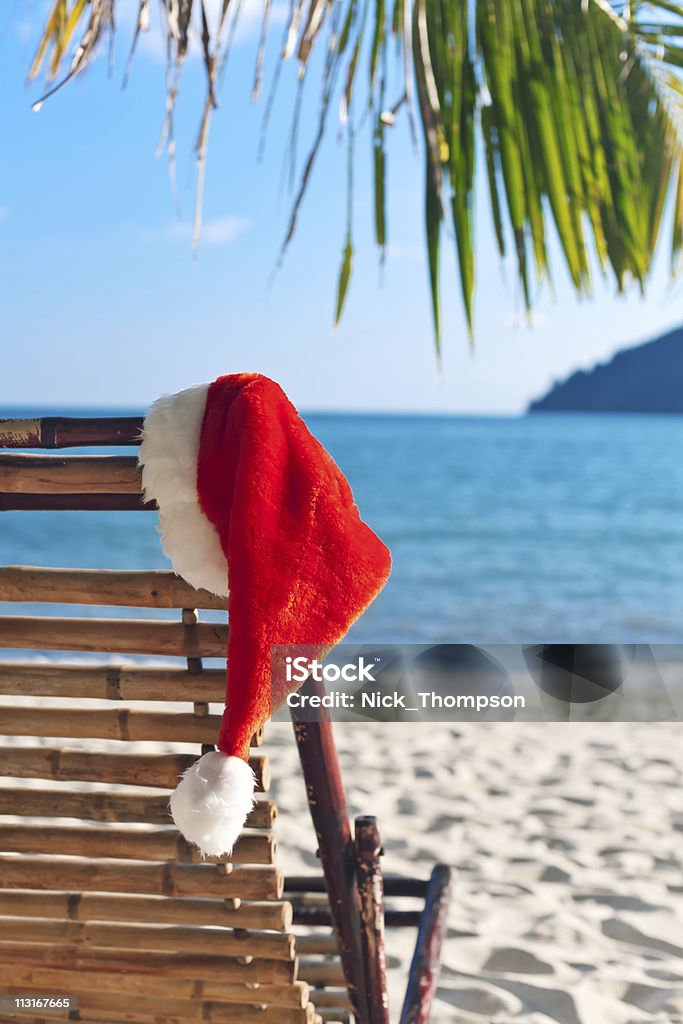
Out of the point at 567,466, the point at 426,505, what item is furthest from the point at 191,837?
the point at 567,466

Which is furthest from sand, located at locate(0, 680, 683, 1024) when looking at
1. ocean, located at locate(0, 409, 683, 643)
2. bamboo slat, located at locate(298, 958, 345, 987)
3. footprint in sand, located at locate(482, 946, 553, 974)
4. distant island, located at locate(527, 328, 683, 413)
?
distant island, located at locate(527, 328, 683, 413)

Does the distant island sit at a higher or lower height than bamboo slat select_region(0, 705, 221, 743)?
higher

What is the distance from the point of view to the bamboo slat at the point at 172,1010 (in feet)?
3.44

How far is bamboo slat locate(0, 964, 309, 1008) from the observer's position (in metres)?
1.04

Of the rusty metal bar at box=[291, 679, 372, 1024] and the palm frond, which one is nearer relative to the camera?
the rusty metal bar at box=[291, 679, 372, 1024]

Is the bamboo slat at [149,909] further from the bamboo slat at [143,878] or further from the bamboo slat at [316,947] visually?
the bamboo slat at [316,947]

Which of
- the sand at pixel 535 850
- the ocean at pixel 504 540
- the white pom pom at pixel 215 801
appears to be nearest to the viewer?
the white pom pom at pixel 215 801

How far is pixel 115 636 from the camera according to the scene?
0.97 meters

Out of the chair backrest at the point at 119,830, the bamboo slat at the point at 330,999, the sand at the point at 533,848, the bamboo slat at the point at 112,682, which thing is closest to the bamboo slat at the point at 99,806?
the chair backrest at the point at 119,830

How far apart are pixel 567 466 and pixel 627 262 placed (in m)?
20.5

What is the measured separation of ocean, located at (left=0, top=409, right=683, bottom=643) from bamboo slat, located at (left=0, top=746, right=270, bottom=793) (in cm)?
165

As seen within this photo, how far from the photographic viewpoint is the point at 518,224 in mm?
1779

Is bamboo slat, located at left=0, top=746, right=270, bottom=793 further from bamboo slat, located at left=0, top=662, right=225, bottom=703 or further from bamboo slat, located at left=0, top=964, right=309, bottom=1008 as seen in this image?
bamboo slat, located at left=0, top=964, right=309, bottom=1008

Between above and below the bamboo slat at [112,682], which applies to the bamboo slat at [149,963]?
below
